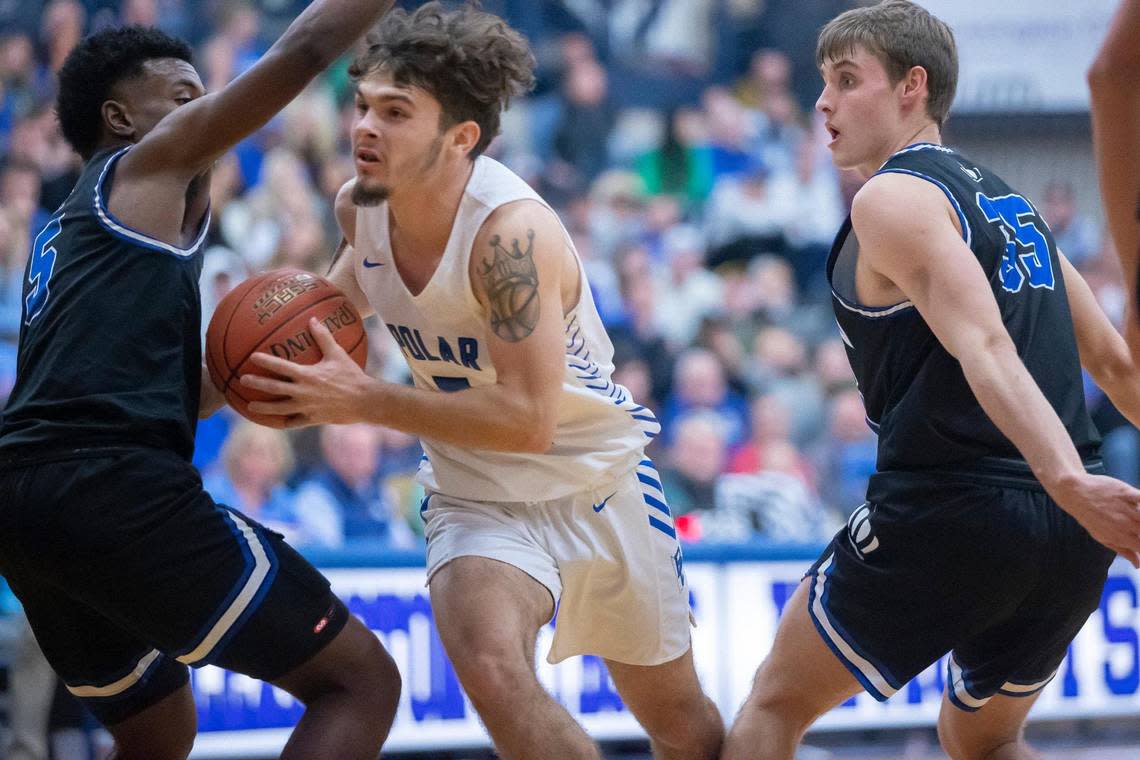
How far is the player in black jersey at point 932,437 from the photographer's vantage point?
347cm

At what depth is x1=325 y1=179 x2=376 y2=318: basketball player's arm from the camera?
161 inches

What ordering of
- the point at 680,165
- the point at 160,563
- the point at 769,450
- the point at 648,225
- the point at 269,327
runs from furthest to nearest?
the point at 680,165, the point at 648,225, the point at 769,450, the point at 269,327, the point at 160,563

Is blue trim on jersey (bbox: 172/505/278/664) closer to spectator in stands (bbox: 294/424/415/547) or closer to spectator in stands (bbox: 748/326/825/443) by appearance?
spectator in stands (bbox: 294/424/415/547)

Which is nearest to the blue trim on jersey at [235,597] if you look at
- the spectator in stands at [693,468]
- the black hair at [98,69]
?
the black hair at [98,69]

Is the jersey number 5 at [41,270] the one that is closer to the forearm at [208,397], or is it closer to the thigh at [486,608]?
the forearm at [208,397]

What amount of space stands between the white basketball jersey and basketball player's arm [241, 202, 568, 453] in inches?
3.1

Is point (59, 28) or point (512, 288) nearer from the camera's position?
point (512, 288)

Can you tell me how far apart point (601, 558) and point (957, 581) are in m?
0.99

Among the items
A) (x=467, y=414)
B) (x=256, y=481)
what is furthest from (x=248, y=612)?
(x=256, y=481)

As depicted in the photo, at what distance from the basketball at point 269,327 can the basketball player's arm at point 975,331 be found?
1398 mm

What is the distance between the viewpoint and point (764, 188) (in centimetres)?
1123

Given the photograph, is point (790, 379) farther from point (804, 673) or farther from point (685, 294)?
point (804, 673)

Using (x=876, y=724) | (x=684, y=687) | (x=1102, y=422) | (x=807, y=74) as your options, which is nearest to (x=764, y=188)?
(x=807, y=74)

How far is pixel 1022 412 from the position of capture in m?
3.19
